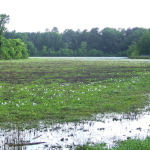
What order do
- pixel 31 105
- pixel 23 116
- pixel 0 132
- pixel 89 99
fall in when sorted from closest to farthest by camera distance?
pixel 0 132, pixel 23 116, pixel 31 105, pixel 89 99

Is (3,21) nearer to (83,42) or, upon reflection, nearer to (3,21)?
(3,21)

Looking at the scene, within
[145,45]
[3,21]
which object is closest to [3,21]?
[3,21]

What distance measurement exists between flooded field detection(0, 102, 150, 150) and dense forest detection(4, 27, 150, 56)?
504 feet

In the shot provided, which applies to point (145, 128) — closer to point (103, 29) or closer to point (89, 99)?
point (89, 99)

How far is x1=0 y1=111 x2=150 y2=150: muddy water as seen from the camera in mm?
8969

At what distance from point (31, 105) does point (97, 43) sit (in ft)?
571

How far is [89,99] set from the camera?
16766 mm

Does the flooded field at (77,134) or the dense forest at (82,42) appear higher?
the dense forest at (82,42)

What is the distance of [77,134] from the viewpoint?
9.94 m

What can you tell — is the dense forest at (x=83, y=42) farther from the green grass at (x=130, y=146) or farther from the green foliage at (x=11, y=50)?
the green grass at (x=130, y=146)

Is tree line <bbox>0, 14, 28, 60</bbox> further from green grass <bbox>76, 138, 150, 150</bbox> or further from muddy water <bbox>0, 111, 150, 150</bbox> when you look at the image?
green grass <bbox>76, 138, 150, 150</bbox>

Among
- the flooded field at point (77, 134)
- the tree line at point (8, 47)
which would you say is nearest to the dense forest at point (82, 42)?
the tree line at point (8, 47)

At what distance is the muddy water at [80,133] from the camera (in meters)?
8.97

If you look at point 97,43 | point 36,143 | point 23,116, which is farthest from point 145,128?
point 97,43
